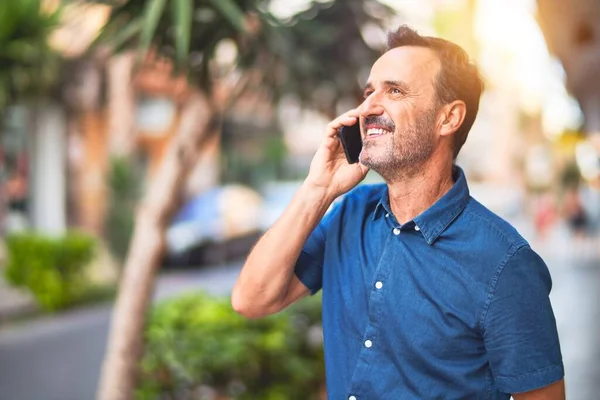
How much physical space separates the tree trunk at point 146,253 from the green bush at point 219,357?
0.53 m

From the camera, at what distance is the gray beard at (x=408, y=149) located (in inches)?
66.8

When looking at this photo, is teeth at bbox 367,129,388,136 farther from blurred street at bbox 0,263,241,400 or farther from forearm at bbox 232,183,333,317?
blurred street at bbox 0,263,241,400

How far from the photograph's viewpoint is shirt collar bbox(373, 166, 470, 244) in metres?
1.67

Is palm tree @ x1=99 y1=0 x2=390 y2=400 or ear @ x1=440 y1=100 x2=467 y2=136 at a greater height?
palm tree @ x1=99 y1=0 x2=390 y2=400

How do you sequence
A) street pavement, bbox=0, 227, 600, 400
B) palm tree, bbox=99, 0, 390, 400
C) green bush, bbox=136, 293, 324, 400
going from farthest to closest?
street pavement, bbox=0, 227, 600, 400 → green bush, bbox=136, 293, 324, 400 → palm tree, bbox=99, 0, 390, 400

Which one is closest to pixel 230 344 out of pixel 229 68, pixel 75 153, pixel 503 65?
pixel 229 68

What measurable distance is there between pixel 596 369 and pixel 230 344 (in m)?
4.36

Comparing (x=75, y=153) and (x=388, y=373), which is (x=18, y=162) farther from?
(x=388, y=373)

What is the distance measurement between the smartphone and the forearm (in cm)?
12

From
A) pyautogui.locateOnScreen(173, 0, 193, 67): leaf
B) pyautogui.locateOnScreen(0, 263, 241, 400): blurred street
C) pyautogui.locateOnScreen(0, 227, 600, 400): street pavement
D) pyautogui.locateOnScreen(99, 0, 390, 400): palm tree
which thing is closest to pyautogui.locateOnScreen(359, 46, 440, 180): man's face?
pyautogui.locateOnScreen(173, 0, 193, 67): leaf

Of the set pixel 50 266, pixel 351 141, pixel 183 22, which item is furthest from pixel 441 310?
pixel 50 266

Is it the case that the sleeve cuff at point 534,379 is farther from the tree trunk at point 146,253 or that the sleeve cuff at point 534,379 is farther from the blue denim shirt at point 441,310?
the tree trunk at point 146,253

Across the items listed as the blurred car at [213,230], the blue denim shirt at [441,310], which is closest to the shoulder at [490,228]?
the blue denim shirt at [441,310]

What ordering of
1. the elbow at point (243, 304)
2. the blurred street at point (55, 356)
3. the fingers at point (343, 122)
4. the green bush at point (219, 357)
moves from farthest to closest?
the blurred street at point (55, 356) < the green bush at point (219, 357) < the elbow at point (243, 304) < the fingers at point (343, 122)
